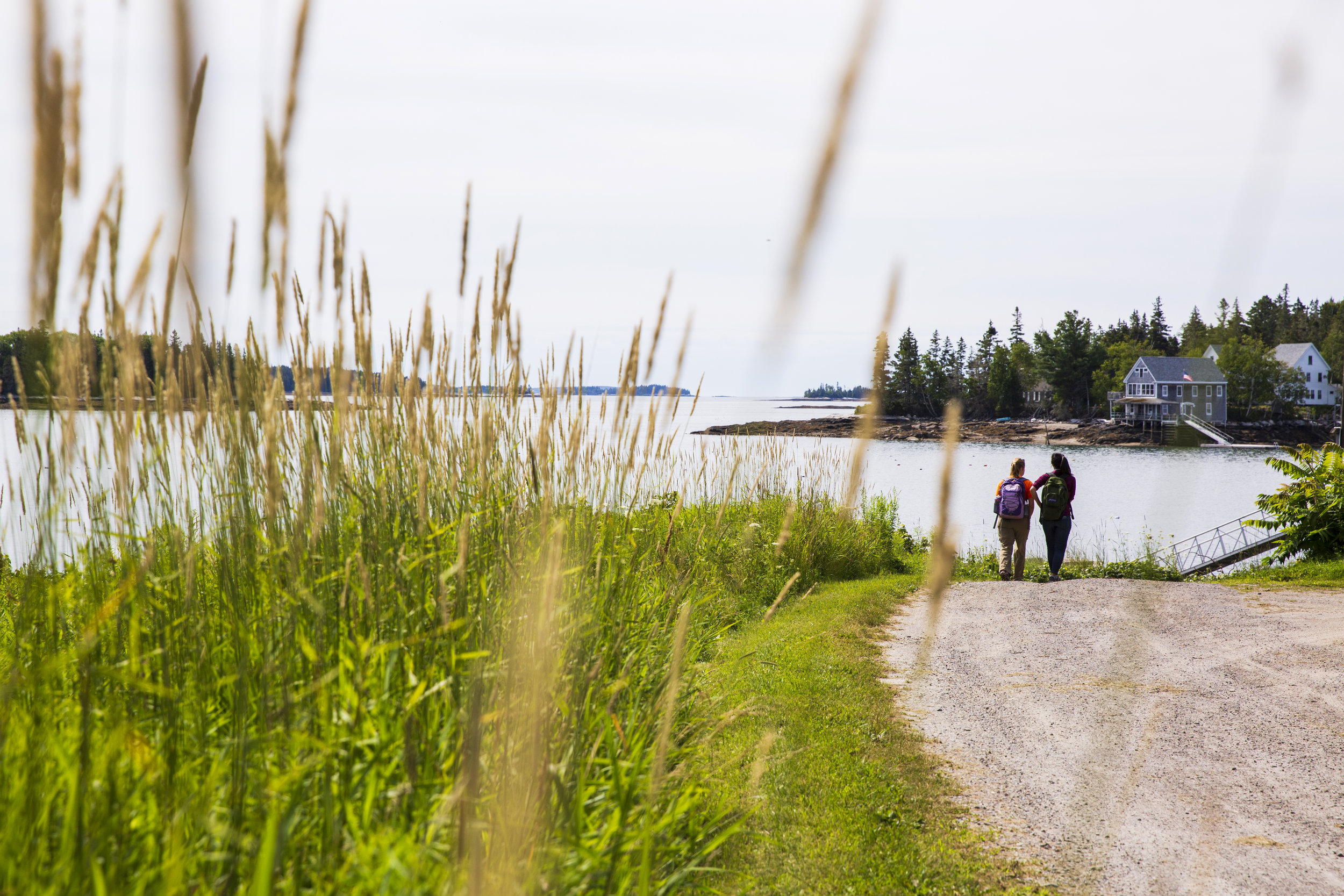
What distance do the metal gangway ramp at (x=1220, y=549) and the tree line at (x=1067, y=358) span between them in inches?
467

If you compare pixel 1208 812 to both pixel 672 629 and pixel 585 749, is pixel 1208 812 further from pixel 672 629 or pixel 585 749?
pixel 585 749

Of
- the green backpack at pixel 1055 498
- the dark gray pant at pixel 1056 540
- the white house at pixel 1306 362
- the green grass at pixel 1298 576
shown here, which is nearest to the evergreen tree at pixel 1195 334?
the white house at pixel 1306 362

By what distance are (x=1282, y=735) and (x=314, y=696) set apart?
5.86 meters

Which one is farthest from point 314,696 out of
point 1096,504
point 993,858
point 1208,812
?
point 1096,504

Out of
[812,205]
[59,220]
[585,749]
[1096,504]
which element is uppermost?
[59,220]

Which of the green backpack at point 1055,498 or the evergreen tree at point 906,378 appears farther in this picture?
the green backpack at point 1055,498

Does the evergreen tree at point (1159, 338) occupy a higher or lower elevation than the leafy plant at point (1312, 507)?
higher

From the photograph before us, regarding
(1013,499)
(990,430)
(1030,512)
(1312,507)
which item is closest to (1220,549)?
(1312,507)

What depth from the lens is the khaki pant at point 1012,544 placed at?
1088 centimetres

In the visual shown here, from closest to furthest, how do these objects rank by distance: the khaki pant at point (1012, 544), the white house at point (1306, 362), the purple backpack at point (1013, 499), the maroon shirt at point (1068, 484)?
the white house at point (1306, 362) < the purple backpack at point (1013, 499) < the maroon shirt at point (1068, 484) < the khaki pant at point (1012, 544)

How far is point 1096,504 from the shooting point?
24.2m

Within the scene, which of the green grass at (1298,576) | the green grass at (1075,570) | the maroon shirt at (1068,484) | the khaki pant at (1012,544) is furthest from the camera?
the green grass at (1075,570)

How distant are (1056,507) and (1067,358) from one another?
954 centimetres

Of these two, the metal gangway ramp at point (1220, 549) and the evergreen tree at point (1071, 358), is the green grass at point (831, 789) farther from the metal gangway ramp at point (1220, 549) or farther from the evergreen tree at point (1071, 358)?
the metal gangway ramp at point (1220, 549)
